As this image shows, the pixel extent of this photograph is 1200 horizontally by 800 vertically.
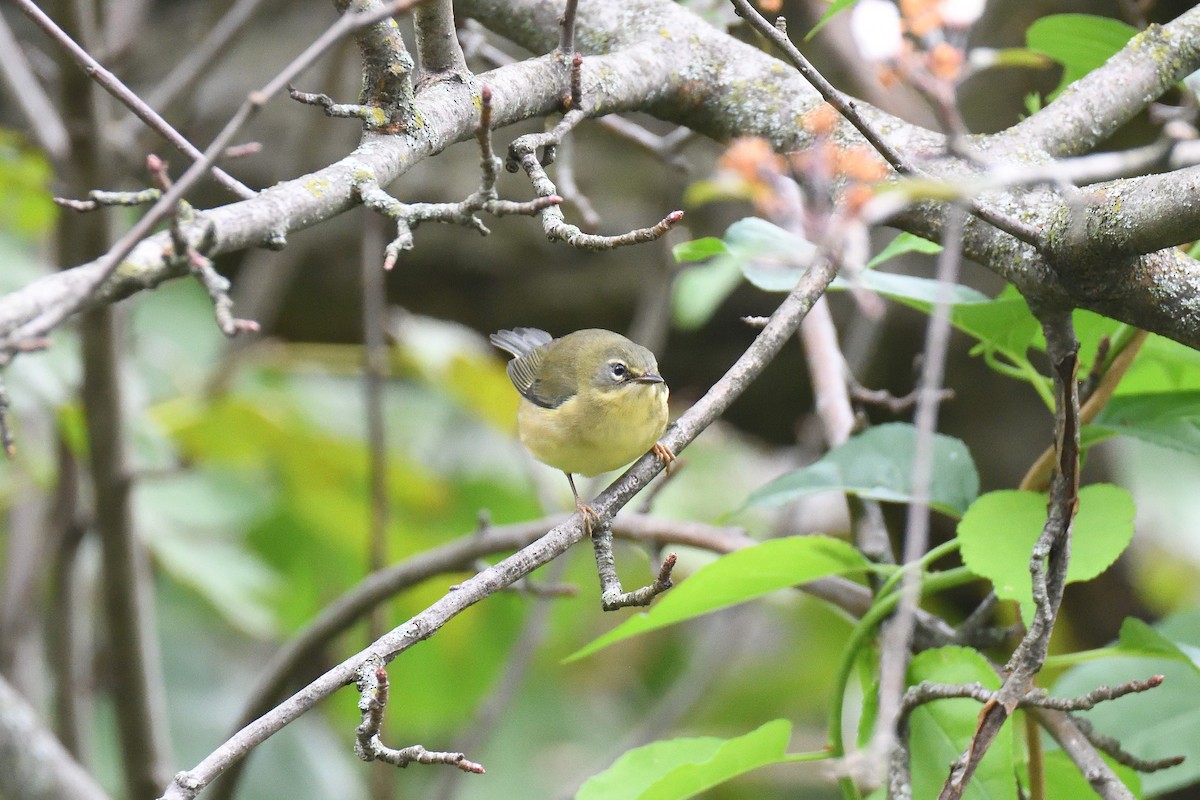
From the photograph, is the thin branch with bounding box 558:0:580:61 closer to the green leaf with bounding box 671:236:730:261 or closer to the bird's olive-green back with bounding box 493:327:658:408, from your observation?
the green leaf with bounding box 671:236:730:261

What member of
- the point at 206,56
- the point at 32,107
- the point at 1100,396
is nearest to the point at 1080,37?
the point at 1100,396

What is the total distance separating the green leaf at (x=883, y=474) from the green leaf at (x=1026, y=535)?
169mm

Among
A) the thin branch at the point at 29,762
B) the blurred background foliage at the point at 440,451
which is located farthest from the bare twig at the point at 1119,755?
the thin branch at the point at 29,762

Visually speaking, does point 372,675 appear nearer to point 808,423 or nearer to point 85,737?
point 85,737

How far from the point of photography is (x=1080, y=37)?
2.02 metres

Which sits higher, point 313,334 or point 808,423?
point 313,334

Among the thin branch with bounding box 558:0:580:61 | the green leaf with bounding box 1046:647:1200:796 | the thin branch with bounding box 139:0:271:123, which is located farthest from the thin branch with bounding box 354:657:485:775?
the thin branch with bounding box 139:0:271:123

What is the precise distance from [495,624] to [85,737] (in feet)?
5.12

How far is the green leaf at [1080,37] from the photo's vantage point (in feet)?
6.49

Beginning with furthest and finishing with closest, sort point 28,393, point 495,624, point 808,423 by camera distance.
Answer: point 495,624
point 808,423
point 28,393

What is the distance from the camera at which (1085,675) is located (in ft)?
6.87

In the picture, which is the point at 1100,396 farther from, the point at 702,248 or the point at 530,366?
the point at 530,366

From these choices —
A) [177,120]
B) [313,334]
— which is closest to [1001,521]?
[177,120]

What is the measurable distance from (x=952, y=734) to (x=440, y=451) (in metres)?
3.64
